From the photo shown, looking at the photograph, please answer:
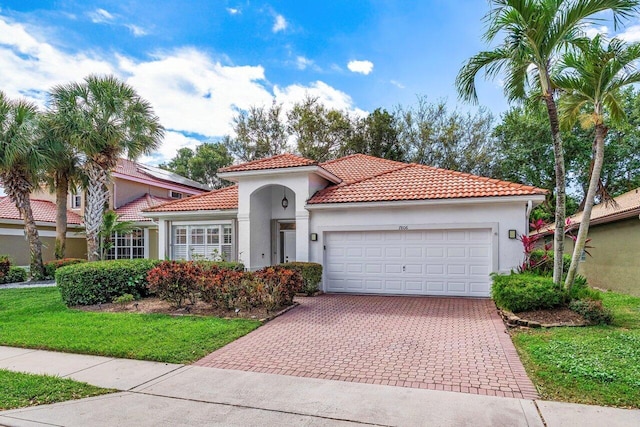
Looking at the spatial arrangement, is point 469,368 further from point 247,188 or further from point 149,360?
point 247,188

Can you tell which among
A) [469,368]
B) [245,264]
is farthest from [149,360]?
[245,264]

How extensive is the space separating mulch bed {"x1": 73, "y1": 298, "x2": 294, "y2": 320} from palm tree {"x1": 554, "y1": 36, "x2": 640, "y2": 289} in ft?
23.0

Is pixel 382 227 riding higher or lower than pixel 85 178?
lower

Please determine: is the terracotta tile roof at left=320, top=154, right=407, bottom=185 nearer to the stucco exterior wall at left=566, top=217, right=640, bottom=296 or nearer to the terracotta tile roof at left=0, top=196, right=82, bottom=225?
the stucco exterior wall at left=566, top=217, right=640, bottom=296

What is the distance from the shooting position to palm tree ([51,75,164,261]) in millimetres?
16844

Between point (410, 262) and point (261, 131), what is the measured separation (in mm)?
23513

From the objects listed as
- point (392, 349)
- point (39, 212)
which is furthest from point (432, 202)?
point (39, 212)

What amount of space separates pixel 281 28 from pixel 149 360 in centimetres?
1300

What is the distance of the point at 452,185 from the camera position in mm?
12766

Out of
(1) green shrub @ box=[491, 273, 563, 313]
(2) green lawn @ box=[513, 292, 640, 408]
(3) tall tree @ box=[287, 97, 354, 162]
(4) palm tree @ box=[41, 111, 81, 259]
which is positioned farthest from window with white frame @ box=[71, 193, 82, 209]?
(2) green lawn @ box=[513, 292, 640, 408]

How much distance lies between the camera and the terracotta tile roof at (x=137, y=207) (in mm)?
22281

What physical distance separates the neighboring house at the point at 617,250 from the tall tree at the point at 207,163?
28.5m

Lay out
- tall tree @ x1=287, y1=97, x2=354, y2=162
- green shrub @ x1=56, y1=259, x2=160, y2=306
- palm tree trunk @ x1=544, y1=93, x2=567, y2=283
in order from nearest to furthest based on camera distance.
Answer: palm tree trunk @ x1=544, y1=93, x2=567, y2=283
green shrub @ x1=56, y1=259, x2=160, y2=306
tall tree @ x1=287, y1=97, x2=354, y2=162

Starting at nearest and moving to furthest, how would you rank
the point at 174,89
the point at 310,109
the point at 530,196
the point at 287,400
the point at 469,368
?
the point at 287,400
the point at 469,368
the point at 530,196
the point at 174,89
the point at 310,109
